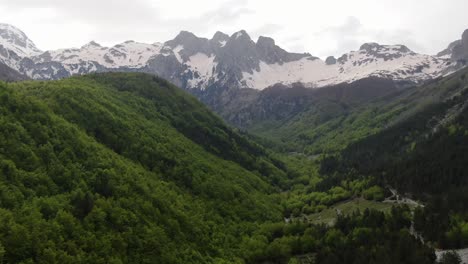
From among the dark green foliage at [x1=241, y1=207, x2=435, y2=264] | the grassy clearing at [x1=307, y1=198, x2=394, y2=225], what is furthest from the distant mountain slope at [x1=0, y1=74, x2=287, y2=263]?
the grassy clearing at [x1=307, y1=198, x2=394, y2=225]

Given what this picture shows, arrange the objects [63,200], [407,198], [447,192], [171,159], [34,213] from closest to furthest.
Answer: [34,213], [63,200], [447,192], [407,198], [171,159]

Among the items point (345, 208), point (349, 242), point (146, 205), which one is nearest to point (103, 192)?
point (146, 205)

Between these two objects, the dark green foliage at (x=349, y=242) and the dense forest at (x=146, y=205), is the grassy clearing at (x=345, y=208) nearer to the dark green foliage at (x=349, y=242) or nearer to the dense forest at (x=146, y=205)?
the dense forest at (x=146, y=205)

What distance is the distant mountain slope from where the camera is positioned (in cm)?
9919

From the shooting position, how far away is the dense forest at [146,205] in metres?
102

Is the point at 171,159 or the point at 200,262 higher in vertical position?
the point at 171,159

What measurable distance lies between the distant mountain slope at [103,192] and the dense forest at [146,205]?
349 mm

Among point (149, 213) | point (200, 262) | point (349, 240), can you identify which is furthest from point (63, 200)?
point (349, 240)

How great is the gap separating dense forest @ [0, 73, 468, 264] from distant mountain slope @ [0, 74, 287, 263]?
1.15ft

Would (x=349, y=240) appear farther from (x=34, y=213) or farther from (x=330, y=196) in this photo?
(x=34, y=213)

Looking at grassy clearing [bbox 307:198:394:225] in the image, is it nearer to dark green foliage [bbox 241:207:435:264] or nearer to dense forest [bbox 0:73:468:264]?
dense forest [bbox 0:73:468:264]

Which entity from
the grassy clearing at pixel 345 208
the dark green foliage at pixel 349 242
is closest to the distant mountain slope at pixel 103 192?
the dark green foliage at pixel 349 242

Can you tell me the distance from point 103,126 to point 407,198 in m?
112

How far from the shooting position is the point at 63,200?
110688 mm
